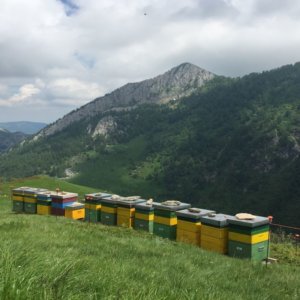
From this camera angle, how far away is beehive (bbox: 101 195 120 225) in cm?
2206

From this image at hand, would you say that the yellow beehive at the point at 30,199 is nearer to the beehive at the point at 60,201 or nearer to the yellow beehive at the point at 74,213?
the beehive at the point at 60,201

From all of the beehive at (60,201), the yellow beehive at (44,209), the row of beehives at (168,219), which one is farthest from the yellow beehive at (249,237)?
the yellow beehive at (44,209)

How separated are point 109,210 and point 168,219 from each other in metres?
5.22

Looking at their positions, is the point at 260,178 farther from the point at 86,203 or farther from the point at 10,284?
the point at 10,284

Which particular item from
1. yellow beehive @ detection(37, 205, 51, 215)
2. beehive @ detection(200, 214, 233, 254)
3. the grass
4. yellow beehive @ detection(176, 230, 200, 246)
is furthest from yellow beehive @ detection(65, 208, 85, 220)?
the grass

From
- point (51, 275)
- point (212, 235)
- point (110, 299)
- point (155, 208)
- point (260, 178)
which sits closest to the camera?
point (110, 299)

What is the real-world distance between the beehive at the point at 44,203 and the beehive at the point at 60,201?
1.21 feet

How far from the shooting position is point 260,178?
182m

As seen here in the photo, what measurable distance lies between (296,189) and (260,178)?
2909 cm

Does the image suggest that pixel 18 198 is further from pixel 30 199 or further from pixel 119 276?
pixel 119 276

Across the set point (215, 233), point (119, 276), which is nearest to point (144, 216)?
point (215, 233)

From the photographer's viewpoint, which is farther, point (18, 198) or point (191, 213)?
point (18, 198)

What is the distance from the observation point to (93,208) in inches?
922

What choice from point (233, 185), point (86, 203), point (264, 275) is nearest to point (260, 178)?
point (233, 185)
